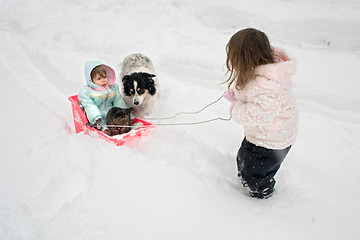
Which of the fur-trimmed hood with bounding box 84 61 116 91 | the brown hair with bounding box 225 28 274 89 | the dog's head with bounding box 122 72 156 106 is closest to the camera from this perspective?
the brown hair with bounding box 225 28 274 89

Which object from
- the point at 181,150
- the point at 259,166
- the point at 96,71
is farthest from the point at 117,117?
the point at 259,166

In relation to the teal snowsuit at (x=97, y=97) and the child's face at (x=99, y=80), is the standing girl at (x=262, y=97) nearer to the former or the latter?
the teal snowsuit at (x=97, y=97)

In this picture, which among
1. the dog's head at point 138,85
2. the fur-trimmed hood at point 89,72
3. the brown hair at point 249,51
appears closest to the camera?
the brown hair at point 249,51

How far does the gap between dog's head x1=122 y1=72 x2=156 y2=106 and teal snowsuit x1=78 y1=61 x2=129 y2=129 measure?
18 centimetres

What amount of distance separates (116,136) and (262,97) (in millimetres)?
1634

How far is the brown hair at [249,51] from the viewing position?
195 centimetres

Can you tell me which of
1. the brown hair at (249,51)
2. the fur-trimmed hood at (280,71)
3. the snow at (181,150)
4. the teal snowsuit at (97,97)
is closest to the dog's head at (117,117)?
the teal snowsuit at (97,97)

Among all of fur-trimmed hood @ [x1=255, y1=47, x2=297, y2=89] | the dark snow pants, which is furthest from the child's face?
fur-trimmed hood @ [x1=255, y1=47, x2=297, y2=89]

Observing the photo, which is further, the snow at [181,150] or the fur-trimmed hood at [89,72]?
the fur-trimmed hood at [89,72]

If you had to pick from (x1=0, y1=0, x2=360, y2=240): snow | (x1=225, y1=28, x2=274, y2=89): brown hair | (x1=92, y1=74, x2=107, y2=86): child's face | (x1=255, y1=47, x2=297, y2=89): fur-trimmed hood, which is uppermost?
(x1=225, y1=28, x2=274, y2=89): brown hair

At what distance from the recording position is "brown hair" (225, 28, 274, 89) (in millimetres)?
1954

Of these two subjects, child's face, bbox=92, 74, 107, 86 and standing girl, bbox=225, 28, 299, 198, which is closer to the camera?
standing girl, bbox=225, 28, 299, 198

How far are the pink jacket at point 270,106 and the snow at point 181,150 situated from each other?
726 millimetres

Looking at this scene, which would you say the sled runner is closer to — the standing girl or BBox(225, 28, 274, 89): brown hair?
the standing girl
